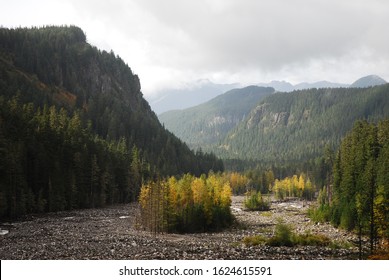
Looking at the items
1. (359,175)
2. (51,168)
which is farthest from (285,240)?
(51,168)

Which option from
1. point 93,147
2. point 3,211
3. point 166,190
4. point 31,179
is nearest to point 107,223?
point 166,190

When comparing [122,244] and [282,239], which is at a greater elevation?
[122,244]

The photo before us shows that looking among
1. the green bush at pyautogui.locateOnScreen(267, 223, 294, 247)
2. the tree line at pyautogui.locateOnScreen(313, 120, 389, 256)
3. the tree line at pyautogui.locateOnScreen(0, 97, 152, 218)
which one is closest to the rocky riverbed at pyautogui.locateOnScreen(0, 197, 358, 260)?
the green bush at pyautogui.locateOnScreen(267, 223, 294, 247)

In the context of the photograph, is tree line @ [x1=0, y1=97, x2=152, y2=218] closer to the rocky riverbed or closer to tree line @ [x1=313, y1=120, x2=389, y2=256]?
the rocky riverbed

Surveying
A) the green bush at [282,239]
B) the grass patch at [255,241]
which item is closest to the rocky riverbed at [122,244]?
the grass patch at [255,241]

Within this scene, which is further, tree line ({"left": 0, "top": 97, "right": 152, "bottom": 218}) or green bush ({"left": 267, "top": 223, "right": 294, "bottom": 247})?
tree line ({"left": 0, "top": 97, "right": 152, "bottom": 218})

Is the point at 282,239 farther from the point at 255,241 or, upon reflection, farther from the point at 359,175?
the point at 359,175

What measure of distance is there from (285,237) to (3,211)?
53.8 meters

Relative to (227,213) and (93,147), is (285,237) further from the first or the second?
(93,147)

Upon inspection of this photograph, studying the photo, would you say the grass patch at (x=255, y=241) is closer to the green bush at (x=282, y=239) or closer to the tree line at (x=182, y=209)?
the green bush at (x=282, y=239)

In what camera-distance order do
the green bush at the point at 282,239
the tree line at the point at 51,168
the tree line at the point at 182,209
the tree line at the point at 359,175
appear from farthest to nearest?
the tree line at the point at 51,168, the tree line at the point at 182,209, the tree line at the point at 359,175, the green bush at the point at 282,239

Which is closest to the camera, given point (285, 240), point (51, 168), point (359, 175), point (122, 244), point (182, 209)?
point (122, 244)

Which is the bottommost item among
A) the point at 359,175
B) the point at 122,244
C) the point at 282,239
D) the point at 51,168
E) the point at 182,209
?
the point at 282,239

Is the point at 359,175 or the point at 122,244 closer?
the point at 122,244
